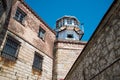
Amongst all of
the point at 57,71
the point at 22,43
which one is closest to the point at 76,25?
the point at 57,71

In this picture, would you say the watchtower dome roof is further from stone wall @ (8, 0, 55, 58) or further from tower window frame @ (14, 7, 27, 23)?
tower window frame @ (14, 7, 27, 23)

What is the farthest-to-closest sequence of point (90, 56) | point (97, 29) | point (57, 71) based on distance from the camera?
point (57, 71) < point (90, 56) < point (97, 29)

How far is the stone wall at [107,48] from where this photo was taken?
2994 millimetres

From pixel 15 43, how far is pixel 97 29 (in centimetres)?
736

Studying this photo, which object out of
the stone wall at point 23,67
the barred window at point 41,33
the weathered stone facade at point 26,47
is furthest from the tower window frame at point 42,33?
the stone wall at point 23,67

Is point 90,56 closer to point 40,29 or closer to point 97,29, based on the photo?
point 97,29

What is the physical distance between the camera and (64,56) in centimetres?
1411

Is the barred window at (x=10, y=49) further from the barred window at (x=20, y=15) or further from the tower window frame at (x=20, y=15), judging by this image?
the barred window at (x=20, y=15)

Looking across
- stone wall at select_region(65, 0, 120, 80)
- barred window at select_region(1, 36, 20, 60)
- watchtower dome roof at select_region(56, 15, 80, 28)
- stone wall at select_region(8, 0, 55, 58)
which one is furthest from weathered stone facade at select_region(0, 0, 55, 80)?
watchtower dome roof at select_region(56, 15, 80, 28)

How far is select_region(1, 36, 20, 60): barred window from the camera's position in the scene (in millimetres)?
8695

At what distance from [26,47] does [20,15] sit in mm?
2986

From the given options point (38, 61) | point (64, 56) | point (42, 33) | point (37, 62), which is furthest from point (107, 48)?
point (64, 56)

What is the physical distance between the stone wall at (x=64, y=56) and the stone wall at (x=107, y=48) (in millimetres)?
8753

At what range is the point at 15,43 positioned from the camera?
9648 millimetres
